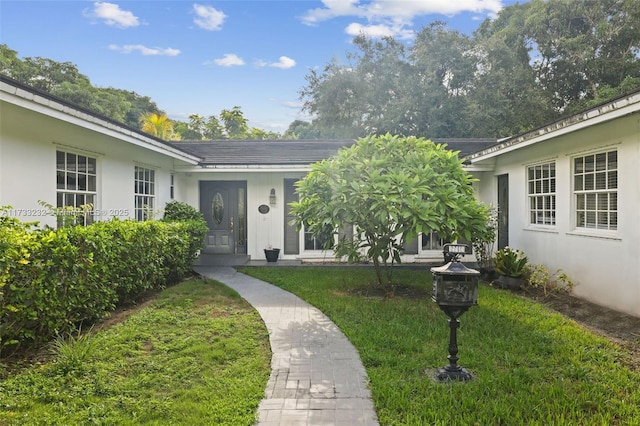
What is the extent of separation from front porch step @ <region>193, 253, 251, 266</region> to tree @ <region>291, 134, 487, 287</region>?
4.19m

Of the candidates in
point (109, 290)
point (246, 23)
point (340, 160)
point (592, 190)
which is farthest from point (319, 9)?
point (109, 290)

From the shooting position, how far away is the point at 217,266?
393 inches

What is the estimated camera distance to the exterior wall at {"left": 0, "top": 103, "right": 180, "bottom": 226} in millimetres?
5090

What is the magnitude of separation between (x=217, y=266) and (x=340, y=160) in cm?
521

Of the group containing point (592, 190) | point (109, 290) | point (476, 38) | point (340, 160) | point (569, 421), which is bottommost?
point (569, 421)

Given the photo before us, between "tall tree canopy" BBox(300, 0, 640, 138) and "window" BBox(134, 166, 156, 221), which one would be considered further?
"tall tree canopy" BBox(300, 0, 640, 138)

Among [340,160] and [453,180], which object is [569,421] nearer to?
[453,180]

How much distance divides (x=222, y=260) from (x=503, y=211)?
751 cm

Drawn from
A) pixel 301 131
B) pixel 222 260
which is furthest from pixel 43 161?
pixel 301 131

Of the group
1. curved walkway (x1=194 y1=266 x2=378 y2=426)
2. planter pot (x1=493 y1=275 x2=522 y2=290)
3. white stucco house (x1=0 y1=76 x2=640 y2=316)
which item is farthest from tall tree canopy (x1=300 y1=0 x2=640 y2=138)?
curved walkway (x1=194 y1=266 x2=378 y2=426)

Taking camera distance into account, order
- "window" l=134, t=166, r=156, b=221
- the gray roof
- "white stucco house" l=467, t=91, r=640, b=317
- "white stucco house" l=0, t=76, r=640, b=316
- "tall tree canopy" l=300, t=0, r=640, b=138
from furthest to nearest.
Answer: "tall tree canopy" l=300, t=0, r=640, b=138
the gray roof
"window" l=134, t=166, r=156, b=221
"white stucco house" l=467, t=91, r=640, b=317
"white stucco house" l=0, t=76, r=640, b=316

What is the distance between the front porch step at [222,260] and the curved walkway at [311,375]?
433 centimetres

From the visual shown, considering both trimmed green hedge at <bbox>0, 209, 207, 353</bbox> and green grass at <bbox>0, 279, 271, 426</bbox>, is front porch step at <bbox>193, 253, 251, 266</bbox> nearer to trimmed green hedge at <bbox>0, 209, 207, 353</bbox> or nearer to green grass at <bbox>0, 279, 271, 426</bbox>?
trimmed green hedge at <bbox>0, 209, 207, 353</bbox>

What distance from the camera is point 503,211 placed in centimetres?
1002
